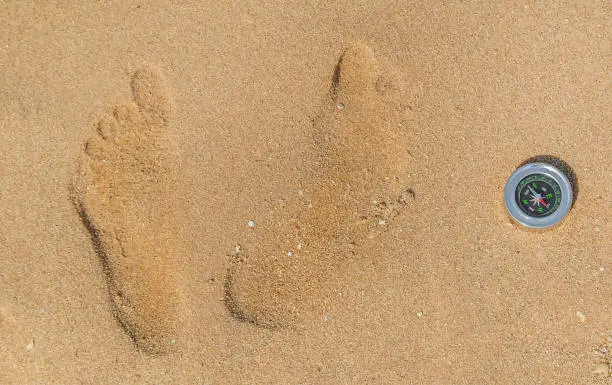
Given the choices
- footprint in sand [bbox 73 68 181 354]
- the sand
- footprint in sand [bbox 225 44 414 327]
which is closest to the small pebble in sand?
the sand

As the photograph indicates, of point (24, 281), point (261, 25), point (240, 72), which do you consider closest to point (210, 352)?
point (24, 281)

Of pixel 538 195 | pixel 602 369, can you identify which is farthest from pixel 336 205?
pixel 602 369

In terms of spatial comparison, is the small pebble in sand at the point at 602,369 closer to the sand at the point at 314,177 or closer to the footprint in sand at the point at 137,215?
the sand at the point at 314,177

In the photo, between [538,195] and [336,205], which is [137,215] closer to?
[336,205]

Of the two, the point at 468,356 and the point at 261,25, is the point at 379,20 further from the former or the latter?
the point at 468,356

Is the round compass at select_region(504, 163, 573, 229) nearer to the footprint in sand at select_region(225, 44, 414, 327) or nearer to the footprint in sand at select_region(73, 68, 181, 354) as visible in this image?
the footprint in sand at select_region(225, 44, 414, 327)

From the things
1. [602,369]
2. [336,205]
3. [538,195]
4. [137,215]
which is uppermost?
[538,195]

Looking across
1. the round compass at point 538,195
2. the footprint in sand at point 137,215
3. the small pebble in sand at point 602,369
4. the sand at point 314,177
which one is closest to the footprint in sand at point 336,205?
the sand at point 314,177
